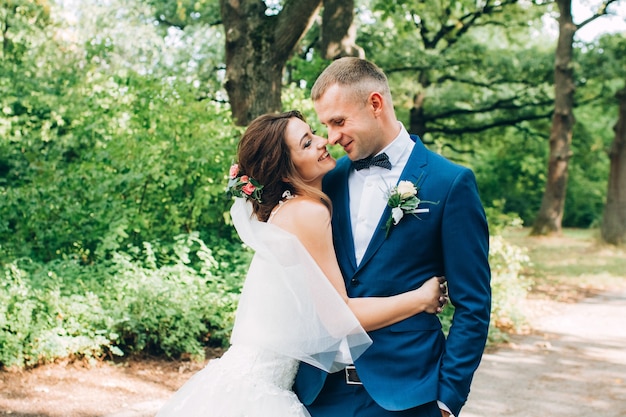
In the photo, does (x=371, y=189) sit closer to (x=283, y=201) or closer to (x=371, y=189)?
(x=371, y=189)

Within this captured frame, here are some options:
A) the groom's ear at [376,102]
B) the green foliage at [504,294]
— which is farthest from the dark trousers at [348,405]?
the green foliage at [504,294]

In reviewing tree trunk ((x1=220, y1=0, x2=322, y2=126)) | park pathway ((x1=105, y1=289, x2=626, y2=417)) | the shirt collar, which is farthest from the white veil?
tree trunk ((x1=220, y1=0, x2=322, y2=126))

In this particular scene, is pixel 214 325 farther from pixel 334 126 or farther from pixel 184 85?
pixel 334 126

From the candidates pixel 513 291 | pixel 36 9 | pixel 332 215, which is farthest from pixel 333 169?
pixel 36 9

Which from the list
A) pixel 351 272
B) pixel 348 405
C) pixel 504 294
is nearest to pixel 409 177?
pixel 351 272

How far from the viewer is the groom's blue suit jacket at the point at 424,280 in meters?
2.59

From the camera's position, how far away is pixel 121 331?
6762mm

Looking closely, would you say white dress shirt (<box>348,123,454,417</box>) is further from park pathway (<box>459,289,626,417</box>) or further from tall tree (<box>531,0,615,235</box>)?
tall tree (<box>531,0,615,235</box>)

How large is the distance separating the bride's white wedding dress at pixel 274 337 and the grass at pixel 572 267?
10.0 metres

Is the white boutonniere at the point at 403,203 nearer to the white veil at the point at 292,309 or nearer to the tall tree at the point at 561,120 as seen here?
the white veil at the point at 292,309

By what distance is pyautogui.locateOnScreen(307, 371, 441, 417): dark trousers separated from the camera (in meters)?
2.65

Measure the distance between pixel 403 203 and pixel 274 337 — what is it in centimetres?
74

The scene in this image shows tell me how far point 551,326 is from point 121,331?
5799 mm

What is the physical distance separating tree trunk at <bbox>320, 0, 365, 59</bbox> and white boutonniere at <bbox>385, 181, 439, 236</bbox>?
933 centimetres
